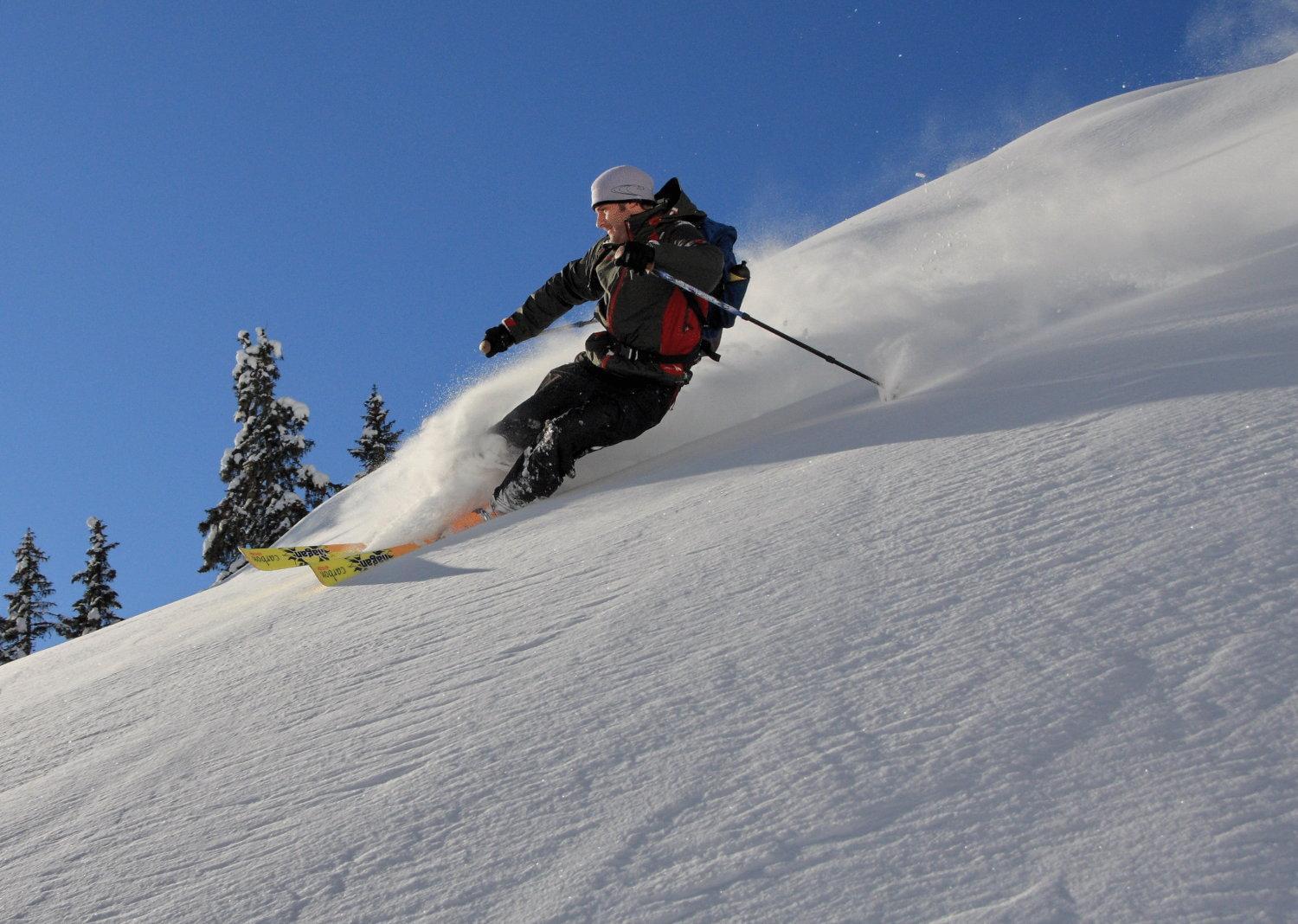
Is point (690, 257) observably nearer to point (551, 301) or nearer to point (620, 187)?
point (620, 187)

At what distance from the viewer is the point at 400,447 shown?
23.7ft

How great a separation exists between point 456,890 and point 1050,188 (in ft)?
32.0

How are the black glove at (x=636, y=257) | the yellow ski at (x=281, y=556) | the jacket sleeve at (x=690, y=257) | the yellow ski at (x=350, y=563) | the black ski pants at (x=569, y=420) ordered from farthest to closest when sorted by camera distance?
the black ski pants at (x=569, y=420) → the jacket sleeve at (x=690, y=257) → the black glove at (x=636, y=257) → the yellow ski at (x=281, y=556) → the yellow ski at (x=350, y=563)

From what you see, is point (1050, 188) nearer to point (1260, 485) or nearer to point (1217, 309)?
point (1217, 309)

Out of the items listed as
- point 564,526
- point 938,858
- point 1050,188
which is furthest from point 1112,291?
point 938,858

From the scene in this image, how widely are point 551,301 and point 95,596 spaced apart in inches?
904

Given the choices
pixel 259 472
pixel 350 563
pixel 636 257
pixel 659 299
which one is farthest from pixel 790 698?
pixel 259 472

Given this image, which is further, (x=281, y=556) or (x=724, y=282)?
(x=724, y=282)

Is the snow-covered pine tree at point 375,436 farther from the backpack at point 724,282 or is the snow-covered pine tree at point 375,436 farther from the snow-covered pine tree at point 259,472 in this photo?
the backpack at point 724,282

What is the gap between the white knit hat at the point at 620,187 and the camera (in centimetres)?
594

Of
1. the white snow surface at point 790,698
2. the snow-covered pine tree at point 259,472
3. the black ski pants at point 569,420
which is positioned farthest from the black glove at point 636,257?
the snow-covered pine tree at point 259,472

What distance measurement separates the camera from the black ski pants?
575cm

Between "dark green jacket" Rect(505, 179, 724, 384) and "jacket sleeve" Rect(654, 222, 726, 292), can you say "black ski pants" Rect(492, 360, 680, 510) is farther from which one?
"jacket sleeve" Rect(654, 222, 726, 292)

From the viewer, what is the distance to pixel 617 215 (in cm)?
601
